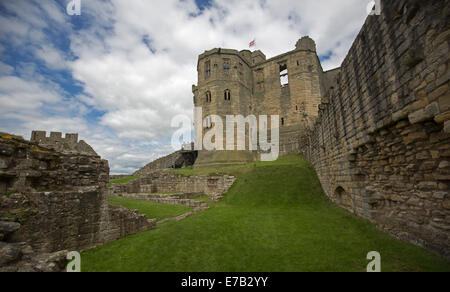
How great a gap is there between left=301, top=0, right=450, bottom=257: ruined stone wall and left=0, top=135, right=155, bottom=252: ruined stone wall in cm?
829

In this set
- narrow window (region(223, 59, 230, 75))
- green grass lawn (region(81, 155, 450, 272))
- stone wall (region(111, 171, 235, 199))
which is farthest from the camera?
narrow window (region(223, 59, 230, 75))

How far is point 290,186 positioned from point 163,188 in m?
14.8

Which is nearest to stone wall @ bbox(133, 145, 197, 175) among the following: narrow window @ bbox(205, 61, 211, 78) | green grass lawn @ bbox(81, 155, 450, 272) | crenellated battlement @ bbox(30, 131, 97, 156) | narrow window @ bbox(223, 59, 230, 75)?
crenellated battlement @ bbox(30, 131, 97, 156)

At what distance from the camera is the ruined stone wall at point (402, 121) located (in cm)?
356

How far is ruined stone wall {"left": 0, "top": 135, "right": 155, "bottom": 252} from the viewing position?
15.0 feet

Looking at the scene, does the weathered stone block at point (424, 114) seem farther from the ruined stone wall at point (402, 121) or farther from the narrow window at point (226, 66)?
the narrow window at point (226, 66)

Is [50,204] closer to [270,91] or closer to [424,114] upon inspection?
[424,114]

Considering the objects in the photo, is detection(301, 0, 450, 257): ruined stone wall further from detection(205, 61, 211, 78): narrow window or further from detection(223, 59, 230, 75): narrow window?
detection(205, 61, 211, 78): narrow window

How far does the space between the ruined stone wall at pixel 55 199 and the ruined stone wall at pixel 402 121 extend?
27.2 ft

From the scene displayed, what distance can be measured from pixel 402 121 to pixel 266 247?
4.44 metres
